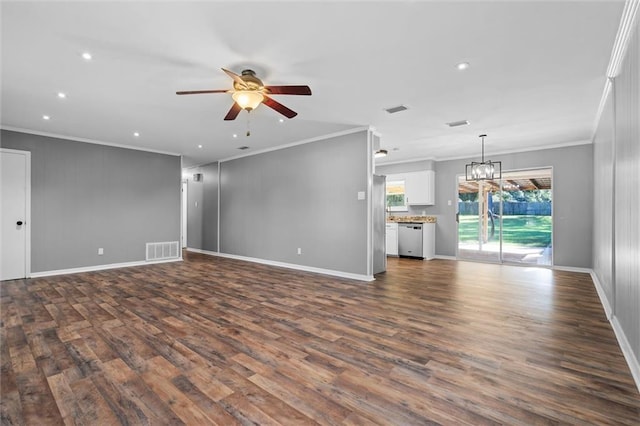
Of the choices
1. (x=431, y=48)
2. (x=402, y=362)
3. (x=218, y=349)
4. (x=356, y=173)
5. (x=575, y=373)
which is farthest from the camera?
(x=356, y=173)

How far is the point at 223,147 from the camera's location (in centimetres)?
680

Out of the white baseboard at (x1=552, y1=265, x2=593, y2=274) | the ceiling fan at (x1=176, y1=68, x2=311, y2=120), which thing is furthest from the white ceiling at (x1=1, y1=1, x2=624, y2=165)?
the white baseboard at (x1=552, y1=265, x2=593, y2=274)

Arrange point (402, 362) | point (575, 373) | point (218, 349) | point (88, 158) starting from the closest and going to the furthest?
point (575, 373) → point (402, 362) → point (218, 349) → point (88, 158)

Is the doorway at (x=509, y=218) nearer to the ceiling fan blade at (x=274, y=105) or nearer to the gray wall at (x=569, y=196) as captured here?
the gray wall at (x=569, y=196)

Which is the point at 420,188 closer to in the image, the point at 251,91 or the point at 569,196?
the point at 569,196

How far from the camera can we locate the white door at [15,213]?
5.06 metres

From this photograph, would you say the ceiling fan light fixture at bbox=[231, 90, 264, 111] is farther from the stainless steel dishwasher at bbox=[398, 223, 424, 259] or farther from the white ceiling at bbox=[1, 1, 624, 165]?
the stainless steel dishwasher at bbox=[398, 223, 424, 259]

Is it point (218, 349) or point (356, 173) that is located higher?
point (356, 173)

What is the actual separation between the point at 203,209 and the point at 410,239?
19.6 feet

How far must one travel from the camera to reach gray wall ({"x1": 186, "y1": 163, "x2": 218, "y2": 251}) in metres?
8.45

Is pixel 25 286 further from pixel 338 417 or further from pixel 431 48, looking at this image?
pixel 431 48

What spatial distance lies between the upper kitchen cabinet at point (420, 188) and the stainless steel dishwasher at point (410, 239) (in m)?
0.77

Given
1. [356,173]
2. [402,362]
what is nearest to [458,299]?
[402,362]

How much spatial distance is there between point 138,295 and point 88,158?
11.9 ft
